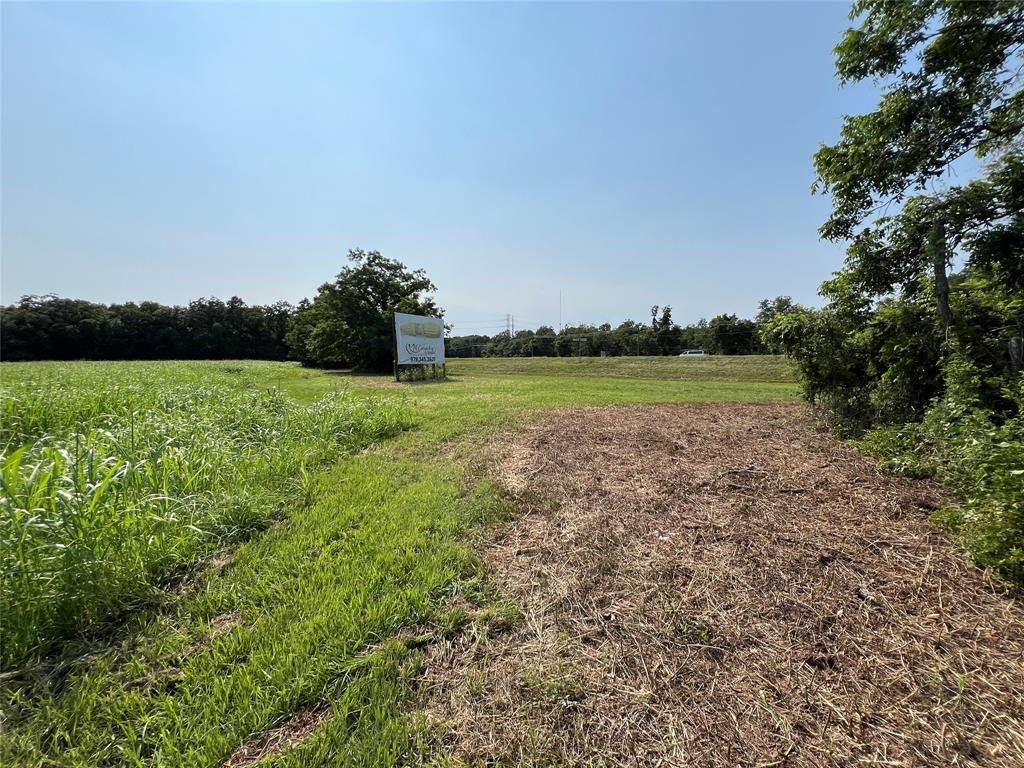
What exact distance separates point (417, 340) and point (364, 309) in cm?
1109

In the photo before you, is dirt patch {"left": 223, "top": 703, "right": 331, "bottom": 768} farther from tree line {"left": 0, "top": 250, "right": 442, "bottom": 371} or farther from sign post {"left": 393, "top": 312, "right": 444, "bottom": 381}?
tree line {"left": 0, "top": 250, "right": 442, "bottom": 371}

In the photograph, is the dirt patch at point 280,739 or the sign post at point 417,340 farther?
the sign post at point 417,340

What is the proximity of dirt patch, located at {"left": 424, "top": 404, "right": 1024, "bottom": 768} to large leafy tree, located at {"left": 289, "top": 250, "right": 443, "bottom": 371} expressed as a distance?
24.2 meters

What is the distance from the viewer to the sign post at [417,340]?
16547mm

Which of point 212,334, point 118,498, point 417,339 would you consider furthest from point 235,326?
point 118,498

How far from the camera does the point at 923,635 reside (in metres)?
1.79

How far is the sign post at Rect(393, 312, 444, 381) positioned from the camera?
16547mm

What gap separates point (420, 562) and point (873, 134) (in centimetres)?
804

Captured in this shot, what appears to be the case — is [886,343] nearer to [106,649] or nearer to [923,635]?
[923,635]

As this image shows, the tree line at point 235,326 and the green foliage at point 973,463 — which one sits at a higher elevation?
the tree line at point 235,326

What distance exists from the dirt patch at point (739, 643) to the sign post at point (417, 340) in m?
14.5

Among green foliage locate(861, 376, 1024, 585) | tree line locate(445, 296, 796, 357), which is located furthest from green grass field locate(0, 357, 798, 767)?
tree line locate(445, 296, 796, 357)

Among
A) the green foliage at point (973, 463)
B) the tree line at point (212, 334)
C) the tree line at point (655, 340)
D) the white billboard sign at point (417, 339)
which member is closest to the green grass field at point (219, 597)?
the green foliage at point (973, 463)

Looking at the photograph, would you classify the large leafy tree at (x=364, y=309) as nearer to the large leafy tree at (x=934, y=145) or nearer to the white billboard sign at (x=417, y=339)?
the white billboard sign at (x=417, y=339)
